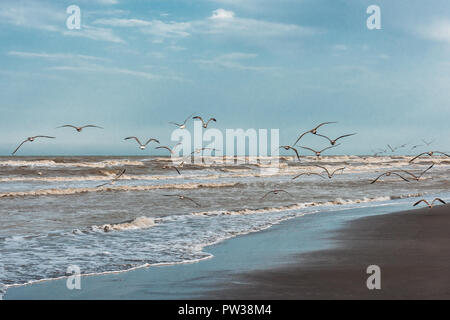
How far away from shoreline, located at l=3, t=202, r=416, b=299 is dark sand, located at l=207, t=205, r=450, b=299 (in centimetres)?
37

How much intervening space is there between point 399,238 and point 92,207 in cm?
1117

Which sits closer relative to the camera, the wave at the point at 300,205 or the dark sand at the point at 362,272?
the dark sand at the point at 362,272

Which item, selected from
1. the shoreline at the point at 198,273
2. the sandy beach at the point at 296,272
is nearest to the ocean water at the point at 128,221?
the shoreline at the point at 198,273

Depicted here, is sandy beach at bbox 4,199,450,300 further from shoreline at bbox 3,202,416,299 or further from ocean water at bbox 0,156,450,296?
ocean water at bbox 0,156,450,296

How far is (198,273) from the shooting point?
7934 millimetres

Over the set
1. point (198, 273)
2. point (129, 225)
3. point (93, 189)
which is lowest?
point (198, 273)

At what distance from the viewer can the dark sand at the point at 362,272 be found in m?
6.61

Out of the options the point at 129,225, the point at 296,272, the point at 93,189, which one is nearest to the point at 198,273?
the point at 296,272

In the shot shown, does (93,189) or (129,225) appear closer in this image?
(129,225)

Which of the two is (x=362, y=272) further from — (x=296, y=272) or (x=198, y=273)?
(x=198, y=273)

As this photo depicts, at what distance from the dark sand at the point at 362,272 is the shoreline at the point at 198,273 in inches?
14.5

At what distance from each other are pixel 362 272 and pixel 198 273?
2.56m

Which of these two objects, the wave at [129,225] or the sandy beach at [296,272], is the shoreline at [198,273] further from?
the wave at [129,225]

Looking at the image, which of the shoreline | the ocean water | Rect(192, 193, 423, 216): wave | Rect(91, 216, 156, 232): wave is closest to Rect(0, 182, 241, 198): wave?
the ocean water
